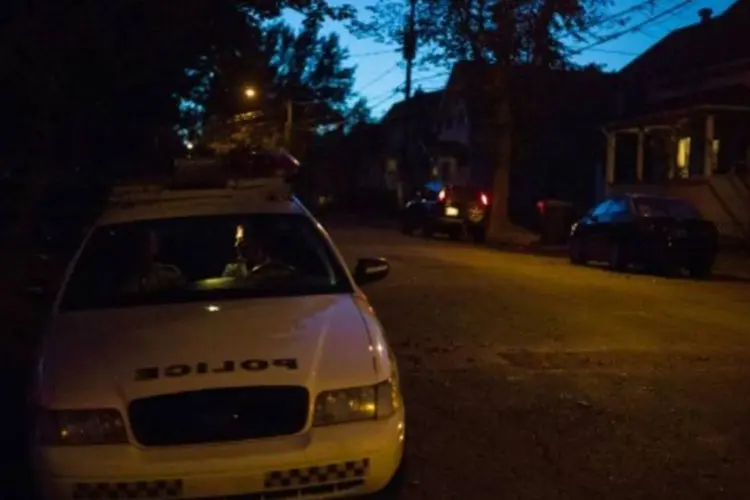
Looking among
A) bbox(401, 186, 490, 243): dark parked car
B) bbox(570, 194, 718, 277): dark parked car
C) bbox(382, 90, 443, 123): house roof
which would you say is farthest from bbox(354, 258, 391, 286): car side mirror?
bbox(382, 90, 443, 123): house roof

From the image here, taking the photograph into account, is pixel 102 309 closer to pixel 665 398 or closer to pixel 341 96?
pixel 665 398

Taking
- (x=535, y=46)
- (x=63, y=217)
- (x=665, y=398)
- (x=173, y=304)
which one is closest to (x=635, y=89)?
(x=535, y=46)

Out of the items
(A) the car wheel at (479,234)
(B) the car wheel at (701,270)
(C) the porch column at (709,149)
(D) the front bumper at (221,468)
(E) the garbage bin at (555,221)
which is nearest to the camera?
(D) the front bumper at (221,468)

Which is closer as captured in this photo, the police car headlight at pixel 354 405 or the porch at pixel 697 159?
the police car headlight at pixel 354 405

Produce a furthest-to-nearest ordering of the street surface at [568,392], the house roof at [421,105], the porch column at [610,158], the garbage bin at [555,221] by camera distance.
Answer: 1. the house roof at [421,105]
2. the porch column at [610,158]
3. the garbage bin at [555,221]
4. the street surface at [568,392]

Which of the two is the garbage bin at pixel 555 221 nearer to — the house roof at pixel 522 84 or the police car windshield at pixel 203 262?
the house roof at pixel 522 84

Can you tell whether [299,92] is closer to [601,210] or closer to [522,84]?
[522,84]

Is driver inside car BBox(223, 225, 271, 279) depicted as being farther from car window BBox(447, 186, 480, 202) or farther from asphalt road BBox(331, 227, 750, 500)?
car window BBox(447, 186, 480, 202)

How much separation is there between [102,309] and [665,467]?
11.4ft

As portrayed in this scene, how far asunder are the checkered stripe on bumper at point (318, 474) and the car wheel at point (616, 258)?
1886 cm

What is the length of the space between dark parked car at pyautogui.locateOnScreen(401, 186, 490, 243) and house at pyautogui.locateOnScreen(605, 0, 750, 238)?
5.19 m

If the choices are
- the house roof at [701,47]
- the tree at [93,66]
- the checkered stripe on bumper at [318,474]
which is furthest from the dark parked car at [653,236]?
the checkered stripe on bumper at [318,474]

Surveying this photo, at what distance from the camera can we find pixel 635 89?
4616 cm

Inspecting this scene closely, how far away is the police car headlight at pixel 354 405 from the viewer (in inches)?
222
